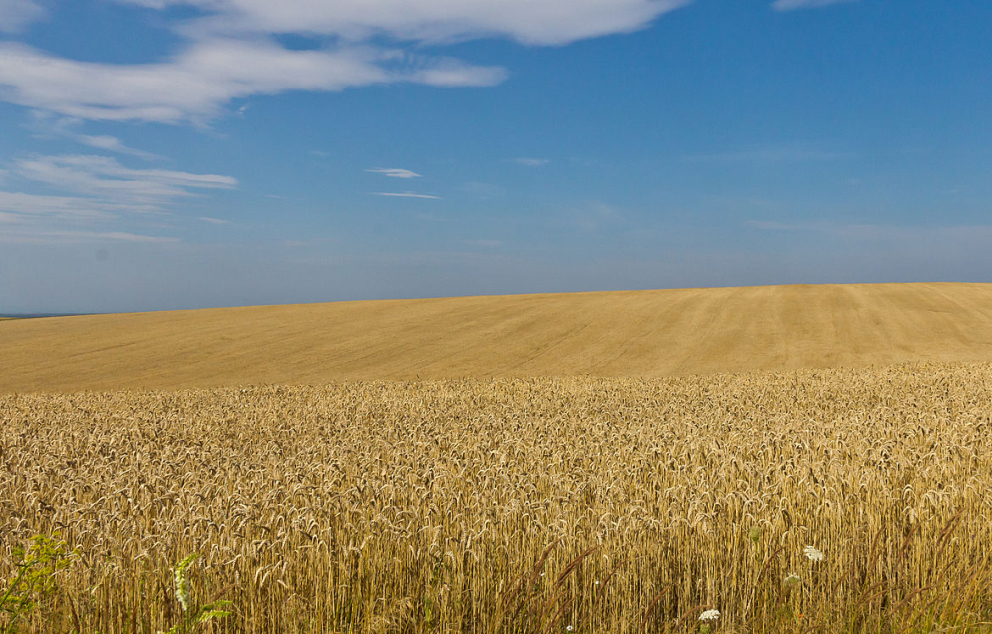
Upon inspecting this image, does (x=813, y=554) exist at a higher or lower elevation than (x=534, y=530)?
lower

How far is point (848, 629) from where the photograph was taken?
3.69 m

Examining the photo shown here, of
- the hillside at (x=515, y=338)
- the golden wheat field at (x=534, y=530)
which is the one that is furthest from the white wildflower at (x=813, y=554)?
the hillside at (x=515, y=338)

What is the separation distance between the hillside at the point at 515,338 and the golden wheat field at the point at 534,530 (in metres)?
18.2

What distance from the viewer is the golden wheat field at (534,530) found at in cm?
370

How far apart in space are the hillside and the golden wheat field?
1816 cm

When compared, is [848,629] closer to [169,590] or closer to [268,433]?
[169,590]

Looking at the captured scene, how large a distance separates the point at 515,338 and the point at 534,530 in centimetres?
3082

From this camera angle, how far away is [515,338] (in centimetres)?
3497

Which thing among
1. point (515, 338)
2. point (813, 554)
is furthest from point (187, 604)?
point (515, 338)

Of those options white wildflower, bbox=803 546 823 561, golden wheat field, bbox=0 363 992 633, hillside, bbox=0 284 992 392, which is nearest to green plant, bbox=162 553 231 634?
golden wheat field, bbox=0 363 992 633

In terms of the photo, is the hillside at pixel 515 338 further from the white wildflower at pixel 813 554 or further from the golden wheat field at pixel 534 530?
the white wildflower at pixel 813 554

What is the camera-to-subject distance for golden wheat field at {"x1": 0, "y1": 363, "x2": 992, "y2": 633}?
146 inches

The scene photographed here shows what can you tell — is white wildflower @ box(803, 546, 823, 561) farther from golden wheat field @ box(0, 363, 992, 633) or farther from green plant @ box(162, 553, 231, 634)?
green plant @ box(162, 553, 231, 634)

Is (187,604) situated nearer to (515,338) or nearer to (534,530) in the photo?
(534,530)
